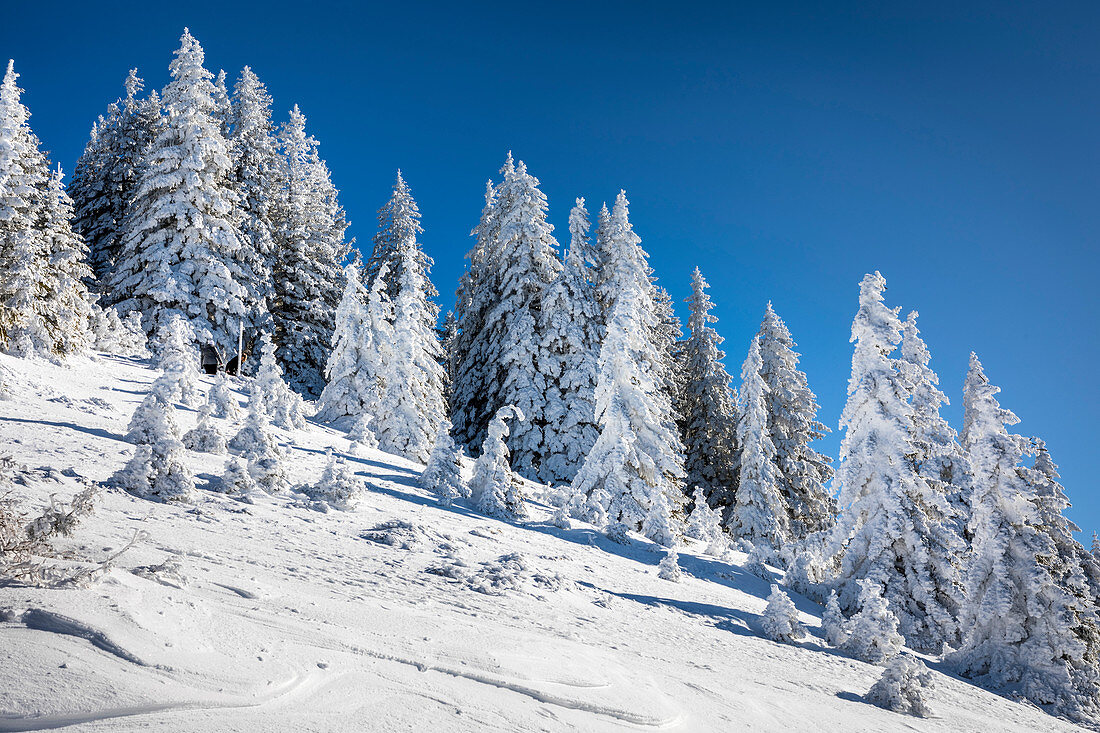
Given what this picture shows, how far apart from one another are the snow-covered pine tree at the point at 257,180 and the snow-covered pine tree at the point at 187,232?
98cm

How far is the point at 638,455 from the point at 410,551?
38.4 ft

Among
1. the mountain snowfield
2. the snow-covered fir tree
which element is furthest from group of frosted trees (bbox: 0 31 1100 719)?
the mountain snowfield

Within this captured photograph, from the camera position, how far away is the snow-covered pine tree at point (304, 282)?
100.0 feet

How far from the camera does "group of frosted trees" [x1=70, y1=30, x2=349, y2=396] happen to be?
2525cm

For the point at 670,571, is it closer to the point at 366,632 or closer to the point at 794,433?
the point at 366,632

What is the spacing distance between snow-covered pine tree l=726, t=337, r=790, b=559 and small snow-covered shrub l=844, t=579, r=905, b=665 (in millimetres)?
16895

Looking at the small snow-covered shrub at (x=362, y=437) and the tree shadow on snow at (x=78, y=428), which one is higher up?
the small snow-covered shrub at (x=362, y=437)

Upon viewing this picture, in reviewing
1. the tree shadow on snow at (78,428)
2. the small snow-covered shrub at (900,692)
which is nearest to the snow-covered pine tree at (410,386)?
the tree shadow on snow at (78,428)

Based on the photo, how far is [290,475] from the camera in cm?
1063

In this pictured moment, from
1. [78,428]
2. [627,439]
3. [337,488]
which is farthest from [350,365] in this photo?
[337,488]

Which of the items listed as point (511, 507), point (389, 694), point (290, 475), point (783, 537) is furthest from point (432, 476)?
point (783, 537)

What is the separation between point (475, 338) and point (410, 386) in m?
8.95

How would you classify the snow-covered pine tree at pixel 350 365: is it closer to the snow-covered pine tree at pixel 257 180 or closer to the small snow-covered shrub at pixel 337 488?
the snow-covered pine tree at pixel 257 180

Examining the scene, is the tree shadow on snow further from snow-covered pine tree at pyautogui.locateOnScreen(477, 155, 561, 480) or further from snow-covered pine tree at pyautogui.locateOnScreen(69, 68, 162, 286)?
snow-covered pine tree at pyautogui.locateOnScreen(69, 68, 162, 286)
